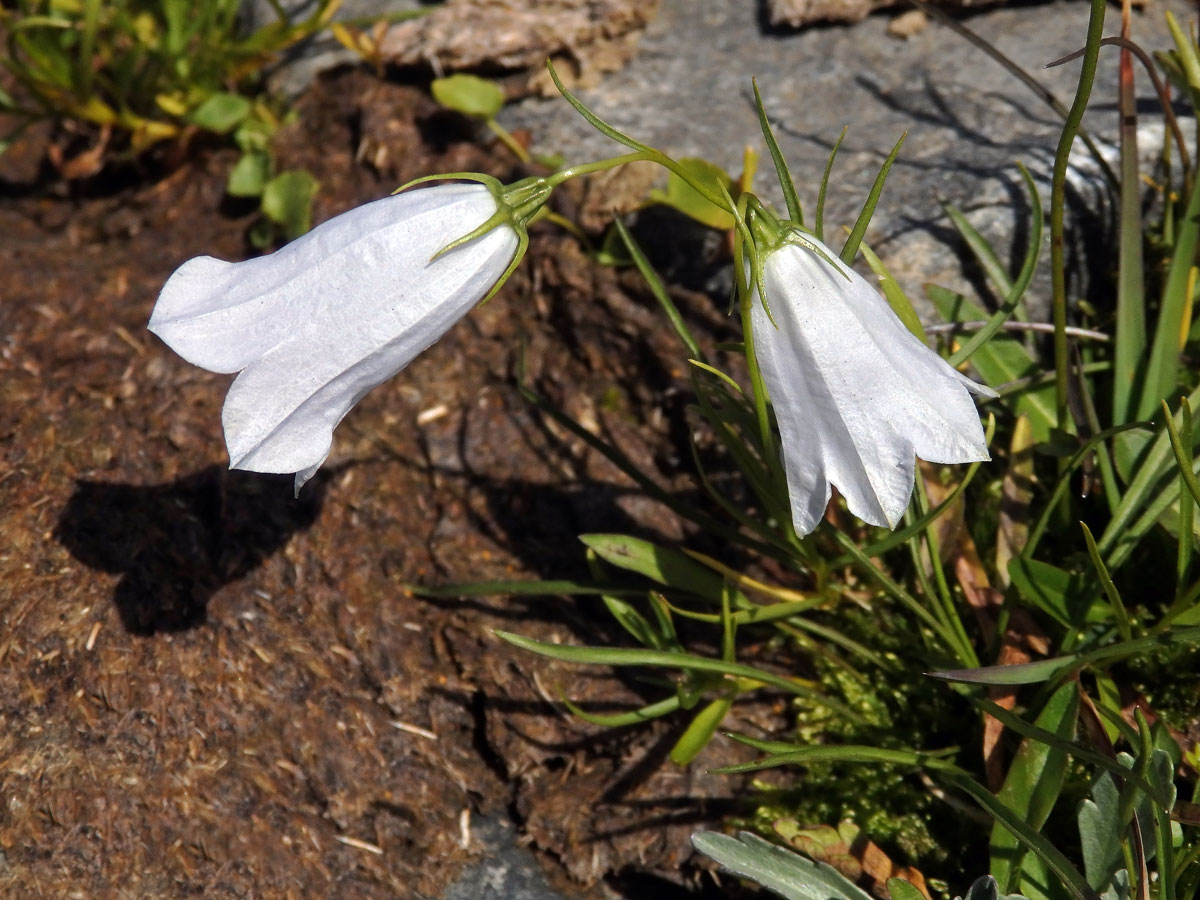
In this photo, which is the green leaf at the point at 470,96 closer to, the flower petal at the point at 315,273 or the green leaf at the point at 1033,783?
the flower petal at the point at 315,273

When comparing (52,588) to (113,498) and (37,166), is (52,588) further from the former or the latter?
(37,166)

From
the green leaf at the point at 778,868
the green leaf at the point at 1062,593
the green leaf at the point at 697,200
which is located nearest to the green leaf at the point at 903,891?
the green leaf at the point at 778,868

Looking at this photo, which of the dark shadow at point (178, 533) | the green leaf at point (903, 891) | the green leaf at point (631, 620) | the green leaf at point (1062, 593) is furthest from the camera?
the dark shadow at point (178, 533)

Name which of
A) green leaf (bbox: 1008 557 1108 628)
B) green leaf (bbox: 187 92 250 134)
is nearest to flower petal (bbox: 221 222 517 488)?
green leaf (bbox: 1008 557 1108 628)

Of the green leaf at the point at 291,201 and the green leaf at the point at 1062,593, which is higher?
the green leaf at the point at 1062,593

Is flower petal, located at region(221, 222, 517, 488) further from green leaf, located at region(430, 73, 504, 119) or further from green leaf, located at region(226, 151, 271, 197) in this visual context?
green leaf, located at region(226, 151, 271, 197)

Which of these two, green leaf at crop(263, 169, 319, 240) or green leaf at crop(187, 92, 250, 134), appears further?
green leaf at crop(187, 92, 250, 134)

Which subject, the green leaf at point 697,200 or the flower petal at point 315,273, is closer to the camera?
the flower petal at point 315,273
